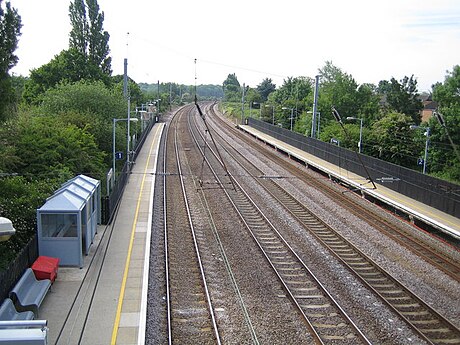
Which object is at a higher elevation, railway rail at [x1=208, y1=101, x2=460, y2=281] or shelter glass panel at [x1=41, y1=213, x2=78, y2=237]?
shelter glass panel at [x1=41, y1=213, x2=78, y2=237]

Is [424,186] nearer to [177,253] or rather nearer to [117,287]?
[177,253]

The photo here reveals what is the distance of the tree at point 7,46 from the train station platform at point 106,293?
18.9ft

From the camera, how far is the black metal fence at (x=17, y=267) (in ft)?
38.2

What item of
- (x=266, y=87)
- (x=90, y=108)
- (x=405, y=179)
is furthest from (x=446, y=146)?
(x=266, y=87)

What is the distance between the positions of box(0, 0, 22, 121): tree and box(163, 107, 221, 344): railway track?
7.33 meters

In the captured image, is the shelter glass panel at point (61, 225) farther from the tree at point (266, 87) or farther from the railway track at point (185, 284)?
the tree at point (266, 87)

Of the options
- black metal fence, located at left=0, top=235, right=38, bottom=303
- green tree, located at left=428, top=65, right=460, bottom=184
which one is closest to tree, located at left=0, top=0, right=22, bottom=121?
black metal fence, located at left=0, top=235, right=38, bottom=303

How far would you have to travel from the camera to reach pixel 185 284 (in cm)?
1461

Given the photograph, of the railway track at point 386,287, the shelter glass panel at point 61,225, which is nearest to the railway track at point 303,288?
the railway track at point 386,287

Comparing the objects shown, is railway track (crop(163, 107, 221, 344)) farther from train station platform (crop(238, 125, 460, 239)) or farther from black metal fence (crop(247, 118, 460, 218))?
black metal fence (crop(247, 118, 460, 218))

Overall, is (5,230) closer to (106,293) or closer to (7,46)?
(106,293)

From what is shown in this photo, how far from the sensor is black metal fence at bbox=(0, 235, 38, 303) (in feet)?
38.2

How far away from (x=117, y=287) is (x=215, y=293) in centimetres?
270

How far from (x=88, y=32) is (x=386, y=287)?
57493 millimetres
